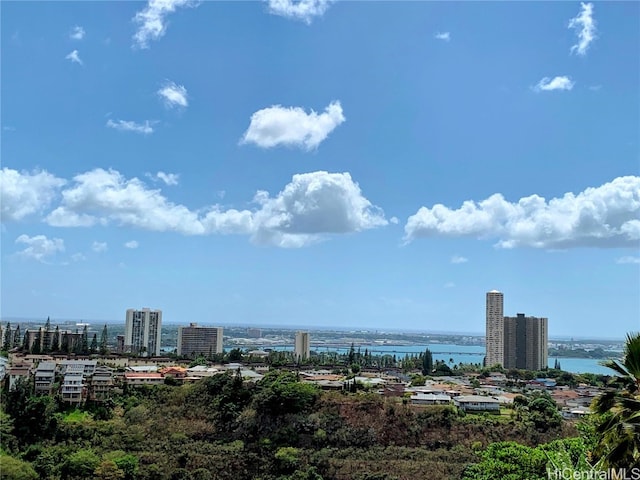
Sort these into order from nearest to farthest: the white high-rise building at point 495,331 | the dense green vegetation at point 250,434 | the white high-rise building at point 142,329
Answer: the dense green vegetation at point 250,434, the white high-rise building at point 142,329, the white high-rise building at point 495,331

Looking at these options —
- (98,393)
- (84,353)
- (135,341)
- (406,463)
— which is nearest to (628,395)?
(406,463)

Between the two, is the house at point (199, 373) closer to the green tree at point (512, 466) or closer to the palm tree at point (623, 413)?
the green tree at point (512, 466)

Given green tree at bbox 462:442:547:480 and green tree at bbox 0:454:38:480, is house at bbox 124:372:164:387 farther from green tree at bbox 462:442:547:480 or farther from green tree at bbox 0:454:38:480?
green tree at bbox 462:442:547:480

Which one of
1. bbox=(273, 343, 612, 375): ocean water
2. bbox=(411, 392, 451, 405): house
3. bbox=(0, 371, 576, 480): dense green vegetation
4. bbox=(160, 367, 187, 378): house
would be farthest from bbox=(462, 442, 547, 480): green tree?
bbox=(273, 343, 612, 375): ocean water

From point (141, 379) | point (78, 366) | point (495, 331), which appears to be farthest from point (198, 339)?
point (141, 379)

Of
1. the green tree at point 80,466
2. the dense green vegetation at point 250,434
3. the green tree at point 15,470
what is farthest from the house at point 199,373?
the green tree at point 15,470
